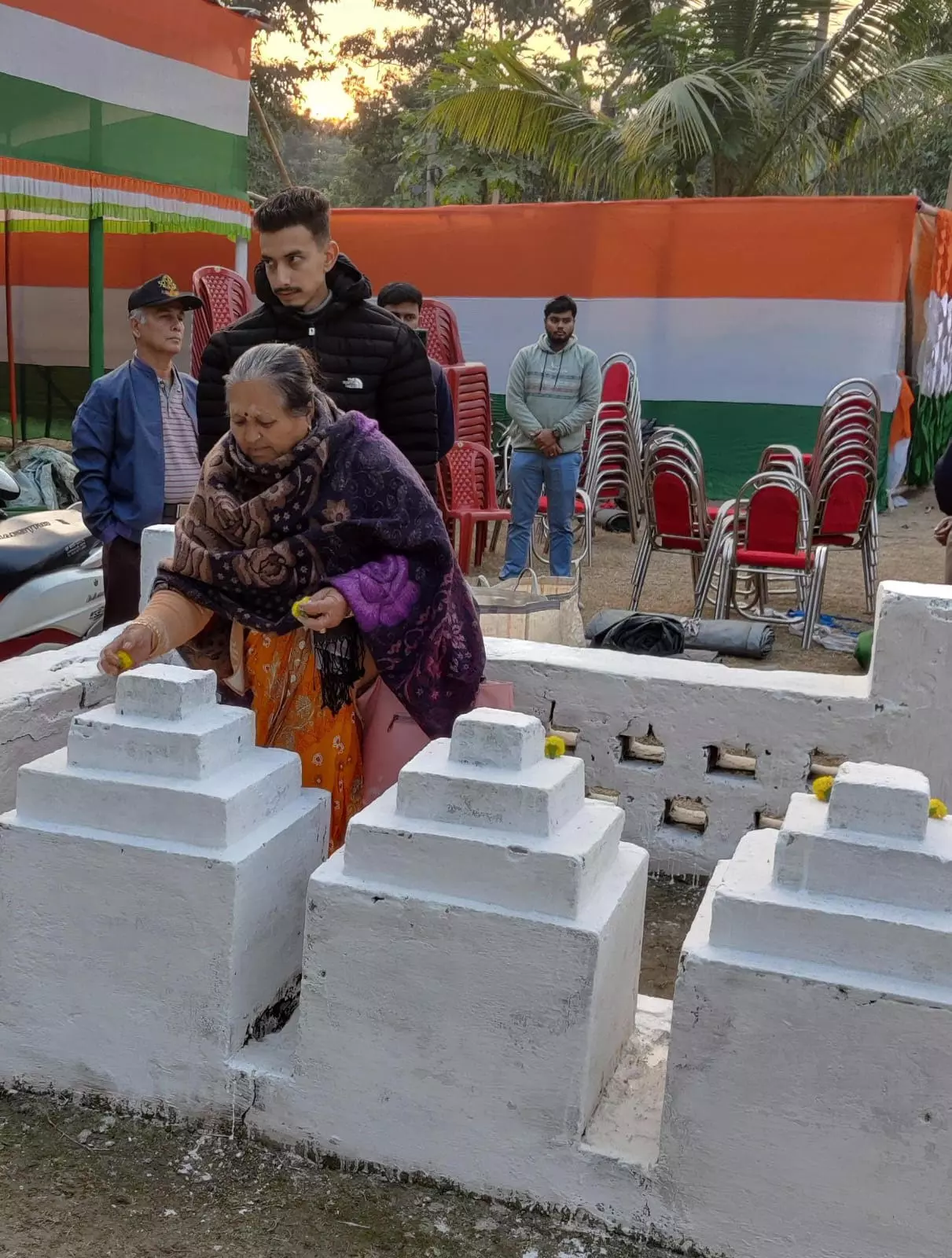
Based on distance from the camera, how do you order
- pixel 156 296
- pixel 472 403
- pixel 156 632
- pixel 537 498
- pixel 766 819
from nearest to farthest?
pixel 156 632 → pixel 766 819 → pixel 156 296 → pixel 537 498 → pixel 472 403

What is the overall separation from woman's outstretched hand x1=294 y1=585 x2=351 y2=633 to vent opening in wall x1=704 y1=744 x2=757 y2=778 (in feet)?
4.39

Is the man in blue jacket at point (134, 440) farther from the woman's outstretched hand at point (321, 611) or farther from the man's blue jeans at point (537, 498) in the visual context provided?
the man's blue jeans at point (537, 498)

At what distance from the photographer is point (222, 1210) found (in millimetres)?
2195

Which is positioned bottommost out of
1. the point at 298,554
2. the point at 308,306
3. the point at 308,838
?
the point at 308,838

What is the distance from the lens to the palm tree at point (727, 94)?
1440cm

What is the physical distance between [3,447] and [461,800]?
37.8 feet

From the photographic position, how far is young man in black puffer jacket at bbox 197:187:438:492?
10.9ft

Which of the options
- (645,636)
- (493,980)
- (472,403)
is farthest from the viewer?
(472,403)

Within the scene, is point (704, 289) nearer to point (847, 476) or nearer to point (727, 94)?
point (727, 94)

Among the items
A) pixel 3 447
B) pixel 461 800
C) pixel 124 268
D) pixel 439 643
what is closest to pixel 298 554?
pixel 439 643

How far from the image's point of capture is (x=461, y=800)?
2.22m

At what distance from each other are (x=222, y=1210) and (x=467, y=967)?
0.61 metres

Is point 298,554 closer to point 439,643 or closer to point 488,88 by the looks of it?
point 439,643

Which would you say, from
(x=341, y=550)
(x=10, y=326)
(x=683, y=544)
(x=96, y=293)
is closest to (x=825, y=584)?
(x=683, y=544)
